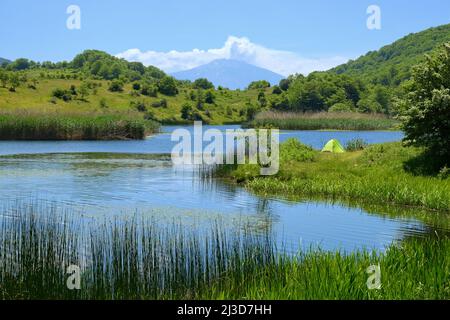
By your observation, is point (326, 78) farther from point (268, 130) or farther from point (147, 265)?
point (147, 265)

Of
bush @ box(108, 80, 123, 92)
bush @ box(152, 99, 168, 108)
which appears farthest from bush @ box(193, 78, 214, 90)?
bush @ box(152, 99, 168, 108)

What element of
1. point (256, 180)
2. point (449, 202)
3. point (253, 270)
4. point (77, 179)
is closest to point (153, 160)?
point (77, 179)

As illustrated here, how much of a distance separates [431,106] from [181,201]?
40.5ft

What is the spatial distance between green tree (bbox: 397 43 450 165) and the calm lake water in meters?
6.26

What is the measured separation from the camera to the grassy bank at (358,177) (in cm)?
2664

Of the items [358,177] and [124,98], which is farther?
[124,98]

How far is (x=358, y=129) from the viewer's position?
316 ft

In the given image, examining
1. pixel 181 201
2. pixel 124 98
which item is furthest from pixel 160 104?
pixel 181 201

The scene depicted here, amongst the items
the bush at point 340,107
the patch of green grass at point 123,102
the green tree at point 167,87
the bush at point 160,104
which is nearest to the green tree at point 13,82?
the patch of green grass at point 123,102

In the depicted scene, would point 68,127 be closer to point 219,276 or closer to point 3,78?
point 219,276

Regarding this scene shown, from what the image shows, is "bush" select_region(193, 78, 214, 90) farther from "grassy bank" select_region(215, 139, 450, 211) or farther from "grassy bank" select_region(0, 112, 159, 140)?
"grassy bank" select_region(215, 139, 450, 211)

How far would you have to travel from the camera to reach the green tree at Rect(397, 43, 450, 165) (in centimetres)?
2870

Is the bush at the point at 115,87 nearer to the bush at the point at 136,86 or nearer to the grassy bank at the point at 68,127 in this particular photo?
the bush at the point at 136,86

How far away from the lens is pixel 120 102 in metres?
136
